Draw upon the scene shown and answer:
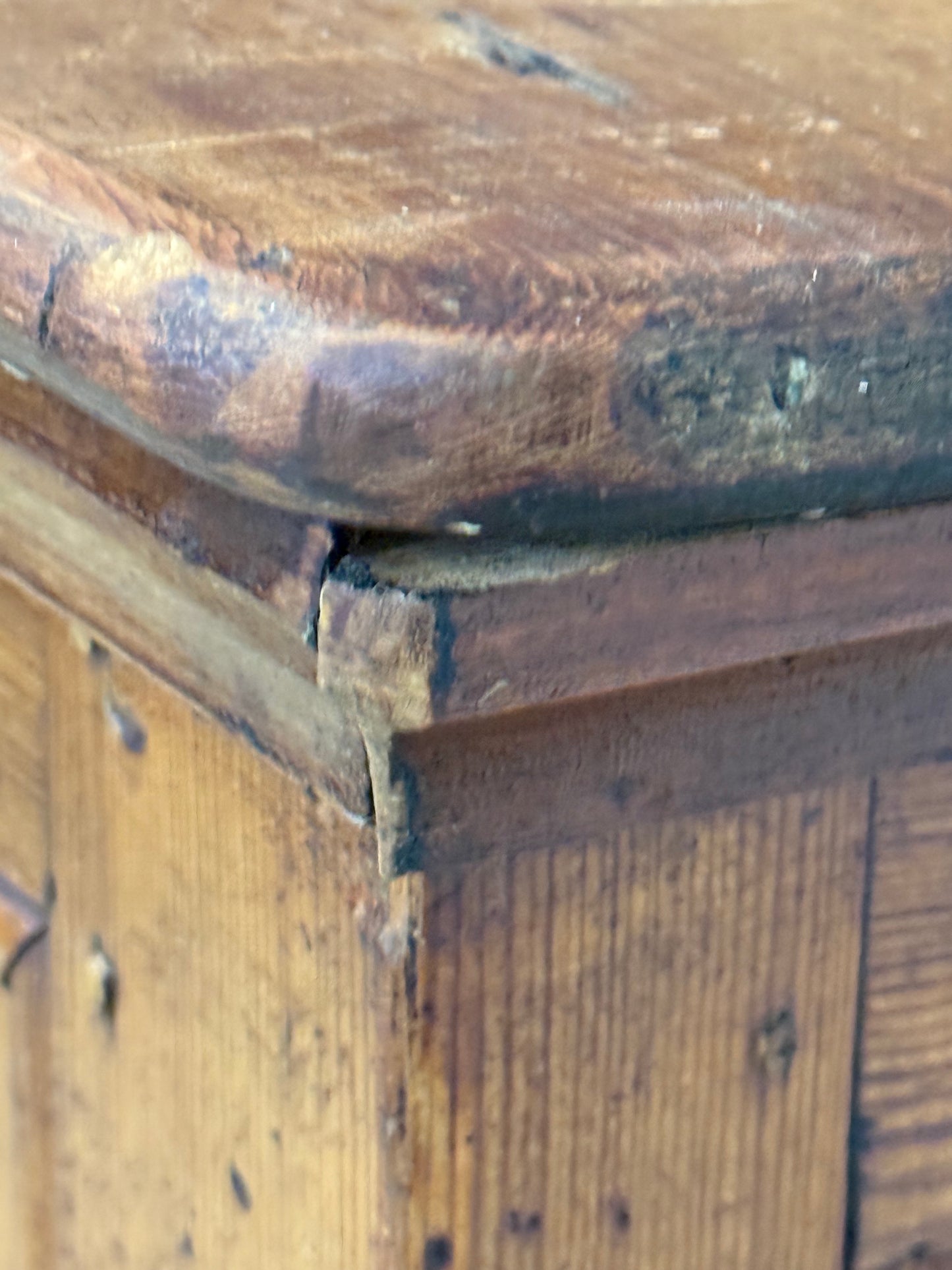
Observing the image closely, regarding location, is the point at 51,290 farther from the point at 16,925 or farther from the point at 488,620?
the point at 16,925

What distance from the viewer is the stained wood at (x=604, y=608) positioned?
307mm

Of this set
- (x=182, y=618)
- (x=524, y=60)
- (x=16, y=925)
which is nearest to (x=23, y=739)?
(x=16, y=925)

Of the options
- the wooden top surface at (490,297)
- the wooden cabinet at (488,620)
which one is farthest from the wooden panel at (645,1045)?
the wooden top surface at (490,297)

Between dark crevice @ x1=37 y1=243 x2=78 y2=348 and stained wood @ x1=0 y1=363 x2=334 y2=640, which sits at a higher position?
dark crevice @ x1=37 y1=243 x2=78 y2=348

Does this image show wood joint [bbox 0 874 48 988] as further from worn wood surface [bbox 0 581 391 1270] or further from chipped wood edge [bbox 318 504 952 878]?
chipped wood edge [bbox 318 504 952 878]

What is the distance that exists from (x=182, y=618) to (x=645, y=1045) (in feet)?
0.52

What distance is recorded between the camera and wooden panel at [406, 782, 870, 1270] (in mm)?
375

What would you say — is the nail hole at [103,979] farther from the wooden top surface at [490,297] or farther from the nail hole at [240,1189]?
the wooden top surface at [490,297]

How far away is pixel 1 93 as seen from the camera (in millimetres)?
399

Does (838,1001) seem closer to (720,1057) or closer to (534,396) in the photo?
(720,1057)

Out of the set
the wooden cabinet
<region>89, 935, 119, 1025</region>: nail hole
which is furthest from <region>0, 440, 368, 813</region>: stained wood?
<region>89, 935, 119, 1025</region>: nail hole

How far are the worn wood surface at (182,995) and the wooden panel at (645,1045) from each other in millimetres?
21

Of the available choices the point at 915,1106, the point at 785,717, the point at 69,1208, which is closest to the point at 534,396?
the point at 785,717

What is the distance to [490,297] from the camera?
0.95 ft
